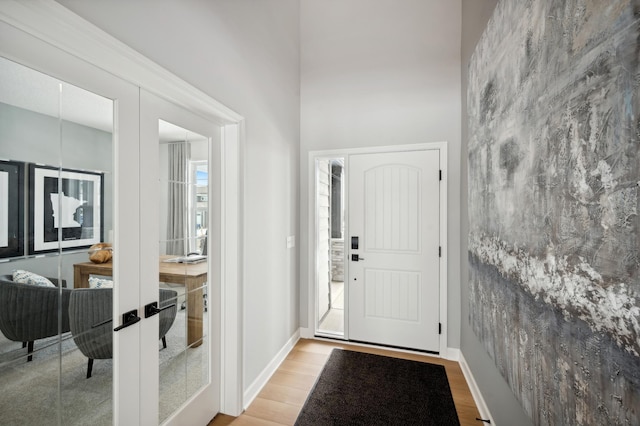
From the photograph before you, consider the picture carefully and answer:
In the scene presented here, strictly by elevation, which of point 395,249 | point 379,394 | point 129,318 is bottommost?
point 379,394

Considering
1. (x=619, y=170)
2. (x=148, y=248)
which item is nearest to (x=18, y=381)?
(x=148, y=248)

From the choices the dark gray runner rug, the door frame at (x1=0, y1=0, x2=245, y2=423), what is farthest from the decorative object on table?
the dark gray runner rug

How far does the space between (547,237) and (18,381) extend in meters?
1.90

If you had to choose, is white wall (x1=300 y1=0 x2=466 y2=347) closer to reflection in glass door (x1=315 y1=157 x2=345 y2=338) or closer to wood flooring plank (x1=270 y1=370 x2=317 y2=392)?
reflection in glass door (x1=315 y1=157 x2=345 y2=338)

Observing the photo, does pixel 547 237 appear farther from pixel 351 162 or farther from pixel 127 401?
pixel 351 162

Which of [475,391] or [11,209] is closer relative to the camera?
[11,209]

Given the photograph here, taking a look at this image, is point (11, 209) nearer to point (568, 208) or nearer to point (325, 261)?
point (568, 208)

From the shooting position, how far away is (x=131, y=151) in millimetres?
1271

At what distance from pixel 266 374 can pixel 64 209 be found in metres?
1.96

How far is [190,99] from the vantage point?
4.96ft

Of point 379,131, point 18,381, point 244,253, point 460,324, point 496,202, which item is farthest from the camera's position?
point 379,131

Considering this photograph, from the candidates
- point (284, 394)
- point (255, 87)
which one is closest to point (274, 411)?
Result: point (284, 394)

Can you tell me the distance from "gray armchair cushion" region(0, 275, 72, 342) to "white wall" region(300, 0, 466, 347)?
2.24 meters

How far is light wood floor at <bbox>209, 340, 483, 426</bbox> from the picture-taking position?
191 cm
